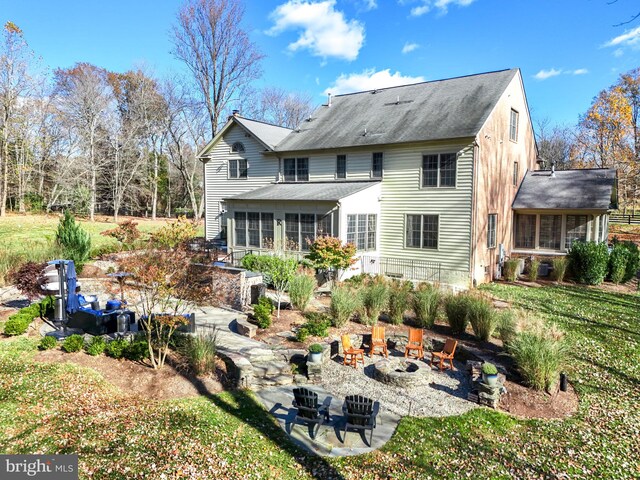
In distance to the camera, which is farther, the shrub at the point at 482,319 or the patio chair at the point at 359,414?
the shrub at the point at 482,319

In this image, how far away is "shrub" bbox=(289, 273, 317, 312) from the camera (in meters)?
12.6

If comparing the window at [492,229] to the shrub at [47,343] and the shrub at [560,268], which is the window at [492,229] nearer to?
the shrub at [560,268]

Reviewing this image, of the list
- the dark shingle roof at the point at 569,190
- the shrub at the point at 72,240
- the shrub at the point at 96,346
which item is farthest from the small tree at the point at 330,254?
the dark shingle roof at the point at 569,190

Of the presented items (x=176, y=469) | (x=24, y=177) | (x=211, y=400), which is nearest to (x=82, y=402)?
(x=211, y=400)

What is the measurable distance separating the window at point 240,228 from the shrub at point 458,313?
12567 millimetres

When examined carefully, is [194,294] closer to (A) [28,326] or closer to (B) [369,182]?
(A) [28,326]

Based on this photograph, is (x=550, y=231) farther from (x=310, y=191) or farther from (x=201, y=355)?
(x=201, y=355)

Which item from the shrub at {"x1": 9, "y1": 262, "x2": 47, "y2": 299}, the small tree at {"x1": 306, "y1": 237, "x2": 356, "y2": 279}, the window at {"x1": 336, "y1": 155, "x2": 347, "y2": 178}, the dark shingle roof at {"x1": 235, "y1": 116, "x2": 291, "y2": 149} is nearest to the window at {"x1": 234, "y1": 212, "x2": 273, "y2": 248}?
the window at {"x1": 336, "y1": 155, "x2": 347, "y2": 178}

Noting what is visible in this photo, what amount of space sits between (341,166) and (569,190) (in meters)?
12.1

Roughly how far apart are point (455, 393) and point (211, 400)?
16.3 feet

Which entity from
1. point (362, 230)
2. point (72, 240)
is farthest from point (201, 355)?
point (72, 240)

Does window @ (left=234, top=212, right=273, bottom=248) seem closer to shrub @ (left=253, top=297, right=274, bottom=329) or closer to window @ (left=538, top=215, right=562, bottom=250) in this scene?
shrub @ (left=253, top=297, right=274, bottom=329)

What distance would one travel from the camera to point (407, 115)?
20.6 meters

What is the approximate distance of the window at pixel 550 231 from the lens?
21.0 metres
